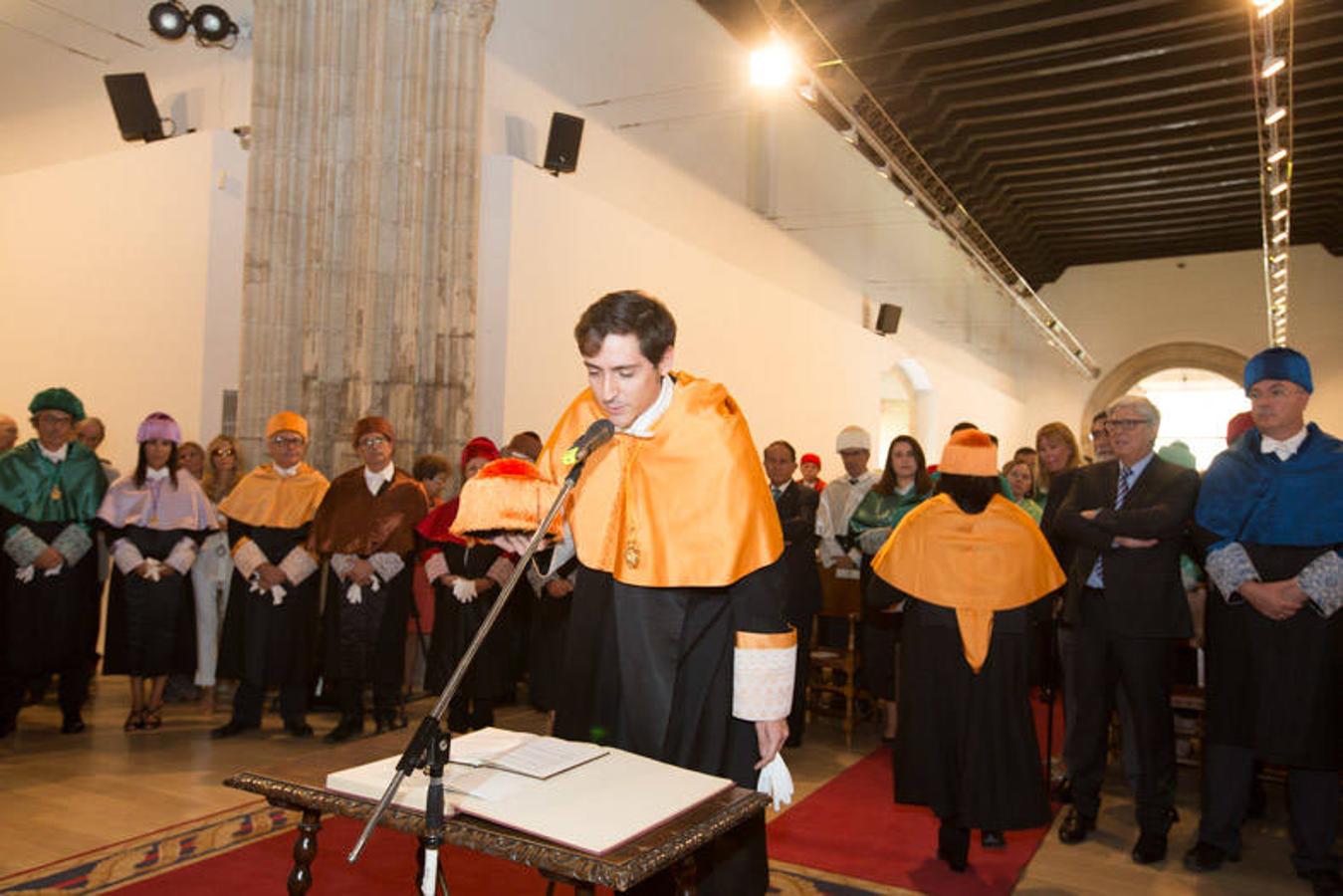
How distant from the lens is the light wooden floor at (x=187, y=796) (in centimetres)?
388

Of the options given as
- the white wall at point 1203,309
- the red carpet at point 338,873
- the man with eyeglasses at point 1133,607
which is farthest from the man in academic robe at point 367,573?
the white wall at point 1203,309

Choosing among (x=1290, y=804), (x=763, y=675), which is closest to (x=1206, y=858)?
(x=1290, y=804)

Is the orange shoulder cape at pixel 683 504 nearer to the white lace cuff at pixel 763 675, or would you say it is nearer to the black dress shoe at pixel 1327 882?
the white lace cuff at pixel 763 675

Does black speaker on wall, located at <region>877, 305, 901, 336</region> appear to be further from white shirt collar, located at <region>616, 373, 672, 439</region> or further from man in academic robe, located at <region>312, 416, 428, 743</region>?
white shirt collar, located at <region>616, 373, 672, 439</region>

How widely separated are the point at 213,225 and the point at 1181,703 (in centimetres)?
698

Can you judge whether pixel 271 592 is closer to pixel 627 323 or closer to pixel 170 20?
Result: pixel 627 323

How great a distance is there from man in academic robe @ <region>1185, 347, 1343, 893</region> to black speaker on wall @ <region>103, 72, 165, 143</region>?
25.1 feet

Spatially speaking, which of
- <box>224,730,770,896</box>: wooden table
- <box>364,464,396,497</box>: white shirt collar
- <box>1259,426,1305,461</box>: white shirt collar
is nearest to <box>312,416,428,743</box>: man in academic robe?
<box>364,464,396,497</box>: white shirt collar

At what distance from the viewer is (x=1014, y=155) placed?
14.1 meters

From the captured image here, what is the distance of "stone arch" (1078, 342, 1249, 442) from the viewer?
799 inches

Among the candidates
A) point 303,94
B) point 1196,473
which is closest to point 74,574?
point 303,94

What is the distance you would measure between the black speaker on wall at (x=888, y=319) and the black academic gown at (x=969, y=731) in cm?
1142

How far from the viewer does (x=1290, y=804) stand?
3.79m

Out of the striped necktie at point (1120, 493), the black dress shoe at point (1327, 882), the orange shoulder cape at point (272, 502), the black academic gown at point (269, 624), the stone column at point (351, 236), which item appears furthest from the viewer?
the stone column at point (351, 236)
